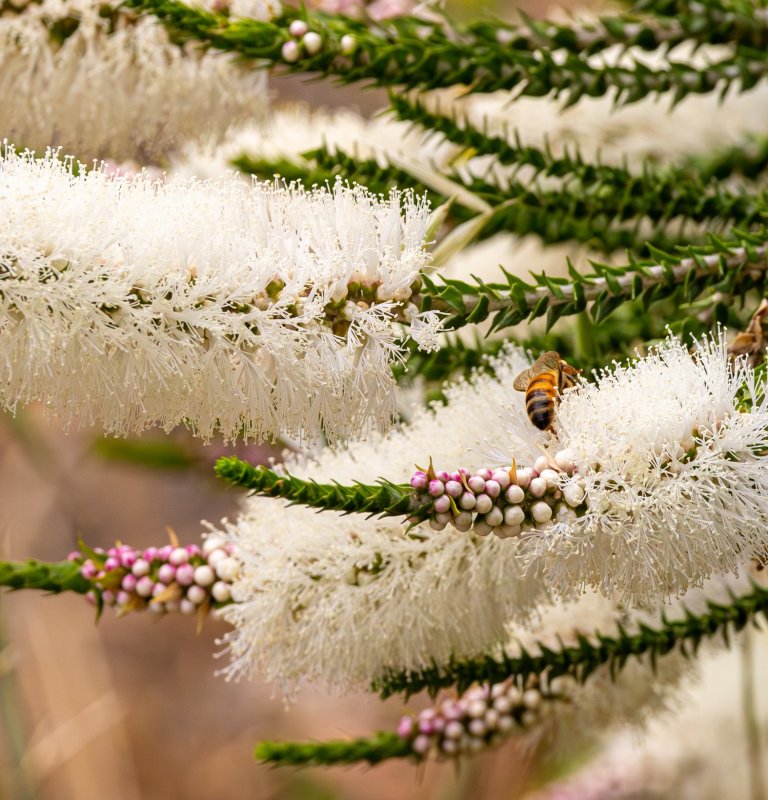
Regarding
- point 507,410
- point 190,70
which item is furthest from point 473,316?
point 190,70

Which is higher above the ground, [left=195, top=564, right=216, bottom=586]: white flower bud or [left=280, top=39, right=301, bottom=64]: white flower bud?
[left=280, top=39, right=301, bottom=64]: white flower bud

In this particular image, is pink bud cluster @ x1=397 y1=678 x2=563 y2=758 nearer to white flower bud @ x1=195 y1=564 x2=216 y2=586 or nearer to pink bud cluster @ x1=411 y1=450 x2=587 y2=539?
white flower bud @ x1=195 y1=564 x2=216 y2=586

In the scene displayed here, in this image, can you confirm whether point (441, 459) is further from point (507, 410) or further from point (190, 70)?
point (190, 70)

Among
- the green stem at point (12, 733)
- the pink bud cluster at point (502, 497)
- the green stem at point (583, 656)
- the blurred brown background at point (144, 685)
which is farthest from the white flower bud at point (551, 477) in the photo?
the blurred brown background at point (144, 685)

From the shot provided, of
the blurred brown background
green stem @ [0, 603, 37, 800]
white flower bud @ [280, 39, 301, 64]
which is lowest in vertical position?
the blurred brown background

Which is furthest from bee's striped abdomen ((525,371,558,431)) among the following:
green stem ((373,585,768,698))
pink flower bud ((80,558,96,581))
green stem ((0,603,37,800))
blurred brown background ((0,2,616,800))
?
blurred brown background ((0,2,616,800))

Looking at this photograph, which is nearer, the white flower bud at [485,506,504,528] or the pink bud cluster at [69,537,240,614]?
the white flower bud at [485,506,504,528]

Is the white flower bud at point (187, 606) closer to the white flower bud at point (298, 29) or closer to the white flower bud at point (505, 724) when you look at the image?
the white flower bud at point (505, 724)
